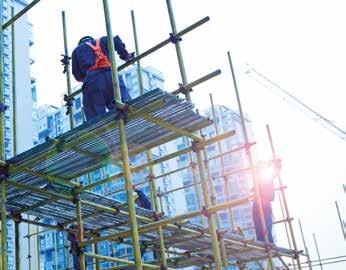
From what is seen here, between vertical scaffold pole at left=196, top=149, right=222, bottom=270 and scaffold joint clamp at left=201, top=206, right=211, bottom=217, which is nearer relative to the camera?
vertical scaffold pole at left=196, top=149, right=222, bottom=270

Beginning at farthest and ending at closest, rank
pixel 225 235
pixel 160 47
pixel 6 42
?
pixel 6 42 < pixel 225 235 < pixel 160 47

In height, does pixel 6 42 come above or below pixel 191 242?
above

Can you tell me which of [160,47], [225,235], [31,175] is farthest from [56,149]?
[225,235]

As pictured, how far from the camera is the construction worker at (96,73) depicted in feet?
18.8

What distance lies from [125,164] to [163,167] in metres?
32.8

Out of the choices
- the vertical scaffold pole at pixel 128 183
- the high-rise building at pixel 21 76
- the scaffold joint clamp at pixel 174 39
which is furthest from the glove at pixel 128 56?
the high-rise building at pixel 21 76

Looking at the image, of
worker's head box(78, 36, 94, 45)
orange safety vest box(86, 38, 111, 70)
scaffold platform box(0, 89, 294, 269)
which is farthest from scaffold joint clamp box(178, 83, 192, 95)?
worker's head box(78, 36, 94, 45)

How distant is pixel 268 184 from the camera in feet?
31.5

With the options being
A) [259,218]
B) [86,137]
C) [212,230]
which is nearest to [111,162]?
[86,137]

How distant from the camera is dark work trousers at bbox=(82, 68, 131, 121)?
570 cm

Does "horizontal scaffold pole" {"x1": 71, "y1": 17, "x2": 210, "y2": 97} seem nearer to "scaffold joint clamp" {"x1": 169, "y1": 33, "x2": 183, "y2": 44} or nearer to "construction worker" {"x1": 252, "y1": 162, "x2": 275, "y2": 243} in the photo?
"scaffold joint clamp" {"x1": 169, "y1": 33, "x2": 183, "y2": 44}

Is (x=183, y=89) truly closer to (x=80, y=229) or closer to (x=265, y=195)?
(x=80, y=229)

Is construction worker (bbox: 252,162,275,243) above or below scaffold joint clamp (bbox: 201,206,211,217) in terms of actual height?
above

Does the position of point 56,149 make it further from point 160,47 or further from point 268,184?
point 268,184
